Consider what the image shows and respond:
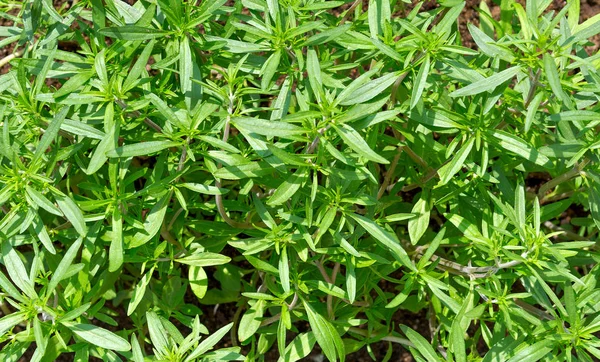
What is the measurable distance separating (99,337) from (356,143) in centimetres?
115

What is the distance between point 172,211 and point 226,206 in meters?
0.26

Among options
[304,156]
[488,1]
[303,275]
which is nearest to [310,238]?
[304,156]

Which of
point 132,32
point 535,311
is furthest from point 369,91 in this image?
point 535,311

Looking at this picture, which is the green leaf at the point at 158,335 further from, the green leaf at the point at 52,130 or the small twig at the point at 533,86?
the small twig at the point at 533,86

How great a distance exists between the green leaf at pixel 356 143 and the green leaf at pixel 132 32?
27.1 inches

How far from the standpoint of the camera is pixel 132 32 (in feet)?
6.77

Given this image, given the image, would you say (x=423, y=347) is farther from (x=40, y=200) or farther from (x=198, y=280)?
(x=40, y=200)

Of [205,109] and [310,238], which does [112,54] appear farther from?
[310,238]

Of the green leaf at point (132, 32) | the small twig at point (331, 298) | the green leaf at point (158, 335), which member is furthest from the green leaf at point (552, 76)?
the green leaf at point (158, 335)

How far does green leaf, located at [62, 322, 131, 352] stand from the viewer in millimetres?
2215

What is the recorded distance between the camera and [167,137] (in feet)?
6.92

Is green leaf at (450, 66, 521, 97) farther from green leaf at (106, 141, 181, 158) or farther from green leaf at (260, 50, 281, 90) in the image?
green leaf at (106, 141, 181, 158)

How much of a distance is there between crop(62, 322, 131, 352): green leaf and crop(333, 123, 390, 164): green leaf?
1049mm

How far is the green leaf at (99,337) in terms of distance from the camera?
2215mm
